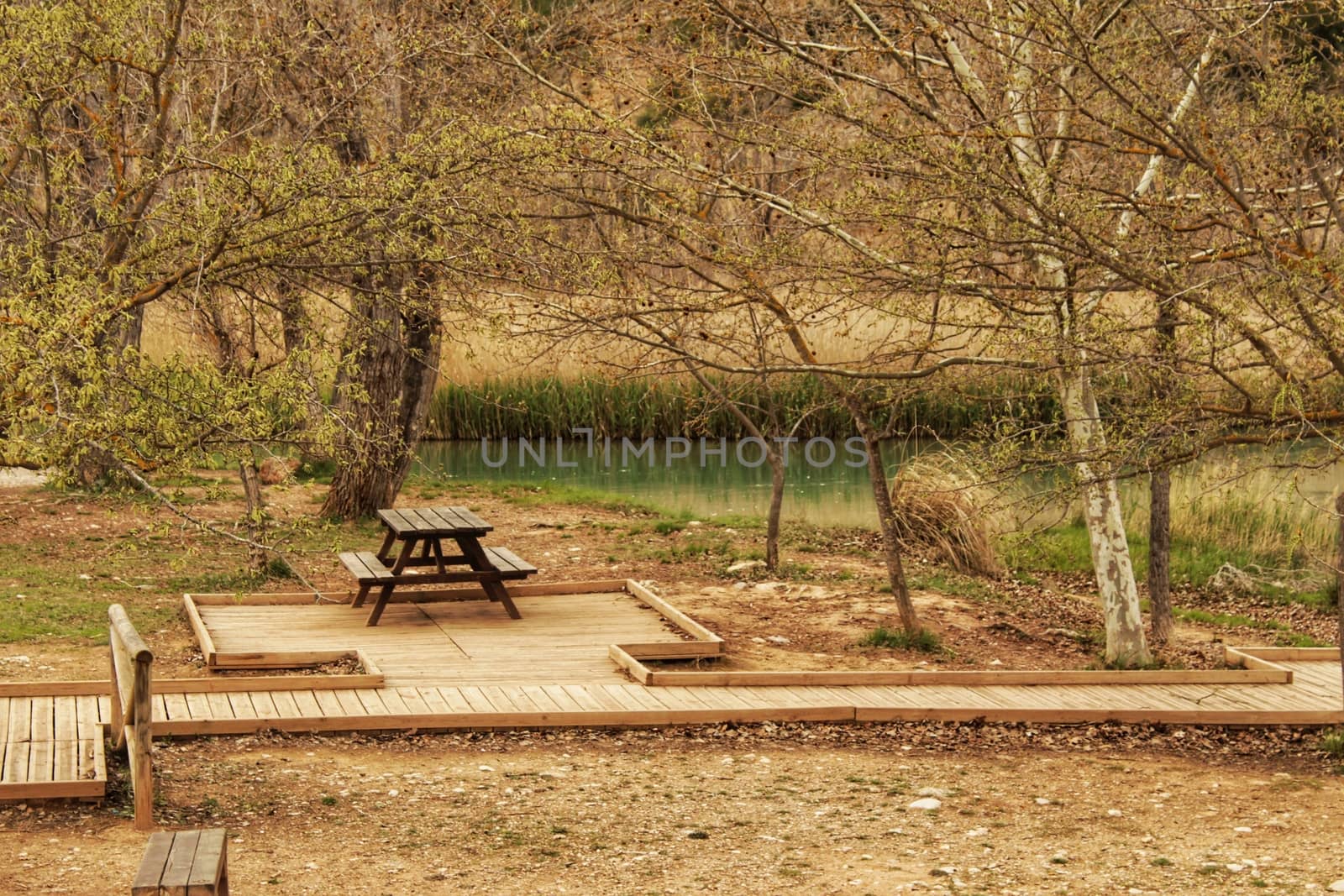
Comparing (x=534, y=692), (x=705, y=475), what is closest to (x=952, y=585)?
(x=534, y=692)

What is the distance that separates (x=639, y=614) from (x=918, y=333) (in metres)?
2.95

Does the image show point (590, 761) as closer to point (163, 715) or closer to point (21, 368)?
point (163, 715)

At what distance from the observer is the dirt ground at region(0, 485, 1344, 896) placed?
19.1ft

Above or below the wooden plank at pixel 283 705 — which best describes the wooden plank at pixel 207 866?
above

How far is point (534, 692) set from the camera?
8.54 metres

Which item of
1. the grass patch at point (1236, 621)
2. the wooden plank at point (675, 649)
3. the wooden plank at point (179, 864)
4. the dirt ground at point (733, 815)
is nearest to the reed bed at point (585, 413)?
the grass patch at point (1236, 621)

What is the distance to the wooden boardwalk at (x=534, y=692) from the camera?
7621 millimetres

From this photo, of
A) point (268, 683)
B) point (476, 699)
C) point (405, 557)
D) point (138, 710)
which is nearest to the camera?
point (138, 710)

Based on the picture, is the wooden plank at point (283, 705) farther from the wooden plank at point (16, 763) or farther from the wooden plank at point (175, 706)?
the wooden plank at point (16, 763)

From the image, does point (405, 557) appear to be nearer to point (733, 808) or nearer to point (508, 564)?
point (508, 564)

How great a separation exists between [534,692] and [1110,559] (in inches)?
144

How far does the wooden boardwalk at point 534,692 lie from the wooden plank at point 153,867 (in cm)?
219

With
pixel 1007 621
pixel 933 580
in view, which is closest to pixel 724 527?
pixel 933 580

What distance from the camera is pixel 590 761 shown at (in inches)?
295
